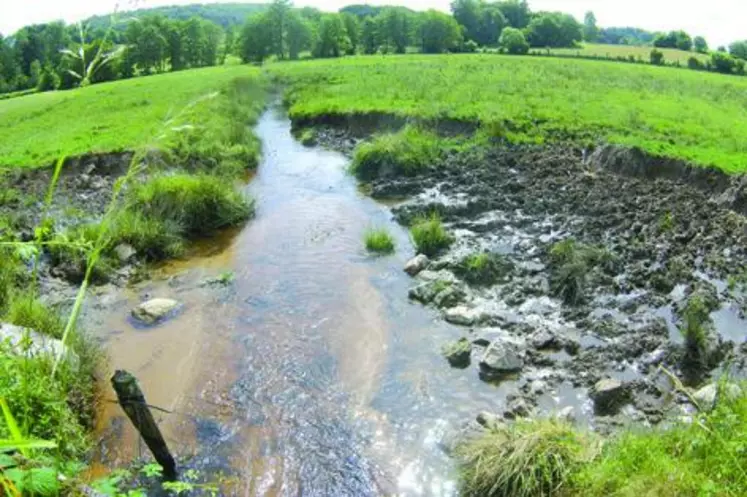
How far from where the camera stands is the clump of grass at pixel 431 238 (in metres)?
17.4

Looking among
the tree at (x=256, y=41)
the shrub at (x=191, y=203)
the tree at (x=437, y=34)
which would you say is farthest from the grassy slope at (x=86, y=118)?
the tree at (x=437, y=34)

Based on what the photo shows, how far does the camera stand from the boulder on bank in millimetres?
13484

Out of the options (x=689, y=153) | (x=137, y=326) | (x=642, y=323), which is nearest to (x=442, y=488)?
(x=642, y=323)

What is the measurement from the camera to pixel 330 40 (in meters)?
96.2

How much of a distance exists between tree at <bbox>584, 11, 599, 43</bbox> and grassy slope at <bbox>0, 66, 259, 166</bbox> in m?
129

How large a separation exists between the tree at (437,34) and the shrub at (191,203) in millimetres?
87547

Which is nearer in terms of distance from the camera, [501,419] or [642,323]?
[501,419]

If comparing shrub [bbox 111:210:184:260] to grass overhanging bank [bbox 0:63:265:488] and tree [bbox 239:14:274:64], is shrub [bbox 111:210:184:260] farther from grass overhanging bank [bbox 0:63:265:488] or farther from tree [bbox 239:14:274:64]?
tree [bbox 239:14:274:64]

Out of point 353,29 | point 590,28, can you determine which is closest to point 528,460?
point 353,29

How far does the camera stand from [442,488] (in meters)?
8.50

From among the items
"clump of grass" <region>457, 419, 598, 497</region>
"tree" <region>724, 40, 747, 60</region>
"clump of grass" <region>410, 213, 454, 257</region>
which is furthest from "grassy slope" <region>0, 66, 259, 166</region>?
"tree" <region>724, 40, 747, 60</region>

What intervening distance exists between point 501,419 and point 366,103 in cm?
2749

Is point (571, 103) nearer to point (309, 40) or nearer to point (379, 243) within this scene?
point (379, 243)

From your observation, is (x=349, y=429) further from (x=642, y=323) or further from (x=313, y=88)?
(x=313, y=88)
